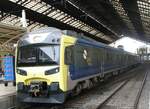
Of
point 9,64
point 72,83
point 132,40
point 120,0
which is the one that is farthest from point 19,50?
point 132,40

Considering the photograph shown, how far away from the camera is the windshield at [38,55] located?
11745 millimetres

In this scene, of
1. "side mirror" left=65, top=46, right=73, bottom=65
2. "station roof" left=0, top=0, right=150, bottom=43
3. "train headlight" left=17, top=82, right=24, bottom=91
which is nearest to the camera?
"side mirror" left=65, top=46, right=73, bottom=65

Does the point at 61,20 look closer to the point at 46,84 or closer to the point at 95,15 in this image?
the point at 95,15

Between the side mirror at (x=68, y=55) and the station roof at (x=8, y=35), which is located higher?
the station roof at (x=8, y=35)

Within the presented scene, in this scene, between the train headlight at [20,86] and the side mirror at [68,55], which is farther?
the train headlight at [20,86]

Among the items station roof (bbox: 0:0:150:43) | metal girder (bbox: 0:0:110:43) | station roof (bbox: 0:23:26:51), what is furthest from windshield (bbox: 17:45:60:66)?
metal girder (bbox: 0:0:110:43)

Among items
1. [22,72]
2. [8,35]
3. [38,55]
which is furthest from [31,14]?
[38,55]

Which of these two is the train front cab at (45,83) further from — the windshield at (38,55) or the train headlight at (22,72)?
the windshield at (38,55)

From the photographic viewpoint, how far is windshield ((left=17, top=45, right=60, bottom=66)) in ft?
38.5

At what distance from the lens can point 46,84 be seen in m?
11.7

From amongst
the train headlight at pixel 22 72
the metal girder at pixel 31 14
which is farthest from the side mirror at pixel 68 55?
the metal girder at pixel 31 14

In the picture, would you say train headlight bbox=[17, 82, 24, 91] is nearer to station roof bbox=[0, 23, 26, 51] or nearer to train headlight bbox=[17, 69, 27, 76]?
train headlight bbox=[17, 69, 27, 76]

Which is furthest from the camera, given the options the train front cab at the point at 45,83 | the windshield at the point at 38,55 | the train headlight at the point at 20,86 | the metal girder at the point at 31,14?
the metal girder at the point at 31,14

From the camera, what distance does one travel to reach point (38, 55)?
12.0 metres
